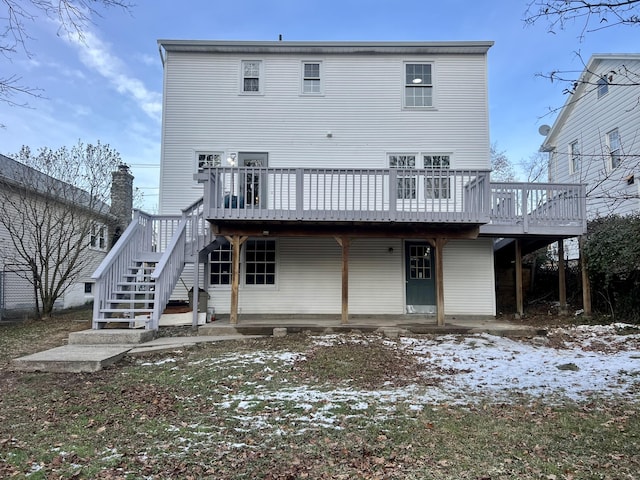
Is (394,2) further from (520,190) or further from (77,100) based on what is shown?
(77,100)

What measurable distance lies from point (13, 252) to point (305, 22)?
11.0 metres

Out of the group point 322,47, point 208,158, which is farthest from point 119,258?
point 322,47

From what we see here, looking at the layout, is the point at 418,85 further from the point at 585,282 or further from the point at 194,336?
the point at 194,336

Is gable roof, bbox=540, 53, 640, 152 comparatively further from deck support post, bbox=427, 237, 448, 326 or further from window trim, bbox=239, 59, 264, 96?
window trim, bbox=239, 59, 264, 96

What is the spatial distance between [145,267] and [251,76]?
5.87 m

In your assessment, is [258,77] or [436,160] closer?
[436,160]

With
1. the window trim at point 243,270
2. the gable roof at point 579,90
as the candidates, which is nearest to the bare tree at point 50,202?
the window trim at point 243,270

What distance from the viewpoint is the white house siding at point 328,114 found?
37.2 feet

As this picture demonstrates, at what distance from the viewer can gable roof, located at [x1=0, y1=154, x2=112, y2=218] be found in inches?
462

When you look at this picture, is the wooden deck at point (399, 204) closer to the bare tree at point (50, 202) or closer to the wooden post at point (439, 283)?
the wooden post at point (439, 283)

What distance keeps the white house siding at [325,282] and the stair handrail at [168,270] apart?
6.36 ft

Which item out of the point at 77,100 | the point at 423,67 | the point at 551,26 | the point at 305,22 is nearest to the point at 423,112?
the point at 423,67

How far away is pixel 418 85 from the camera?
11562 mm

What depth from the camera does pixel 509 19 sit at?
4.28m
